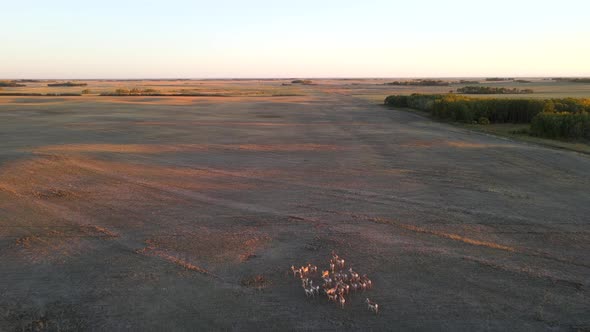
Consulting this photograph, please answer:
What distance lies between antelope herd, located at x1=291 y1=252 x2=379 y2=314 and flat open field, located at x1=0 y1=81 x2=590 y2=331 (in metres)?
0.16

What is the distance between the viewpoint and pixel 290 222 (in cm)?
966

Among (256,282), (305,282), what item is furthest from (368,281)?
(256,282)

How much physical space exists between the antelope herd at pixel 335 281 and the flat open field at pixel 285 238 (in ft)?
0.54

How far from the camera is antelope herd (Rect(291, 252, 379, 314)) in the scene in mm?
6324

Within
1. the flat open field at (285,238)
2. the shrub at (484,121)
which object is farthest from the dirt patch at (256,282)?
the shrub at (484,121)

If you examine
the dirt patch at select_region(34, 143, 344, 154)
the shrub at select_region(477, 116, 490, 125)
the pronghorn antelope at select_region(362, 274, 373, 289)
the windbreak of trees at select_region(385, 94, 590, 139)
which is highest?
the windbreak of trees at select_region(385, 94, 590, 139)

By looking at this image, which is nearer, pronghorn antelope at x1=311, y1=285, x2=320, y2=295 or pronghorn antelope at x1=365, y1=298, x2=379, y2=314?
pronghorn antelope at x1=365, y1=298, x2=379, y2=314

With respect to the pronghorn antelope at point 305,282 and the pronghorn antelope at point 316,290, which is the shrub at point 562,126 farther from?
the pronghorn antelope at point 316,290

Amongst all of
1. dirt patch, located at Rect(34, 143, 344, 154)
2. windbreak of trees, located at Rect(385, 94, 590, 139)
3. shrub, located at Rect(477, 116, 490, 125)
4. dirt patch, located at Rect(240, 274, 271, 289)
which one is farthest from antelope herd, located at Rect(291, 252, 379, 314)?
shrub, located at Rect(477, 116, 490, 125)

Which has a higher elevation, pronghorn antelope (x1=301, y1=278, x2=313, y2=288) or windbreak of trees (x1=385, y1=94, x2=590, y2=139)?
windbreak of trees (x1=385, y1=94, x2=590, y2=139)

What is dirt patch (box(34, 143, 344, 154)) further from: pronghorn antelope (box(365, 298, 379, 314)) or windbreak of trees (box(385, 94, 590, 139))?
pronghorn antelope (box(365, 298, 379, 314))

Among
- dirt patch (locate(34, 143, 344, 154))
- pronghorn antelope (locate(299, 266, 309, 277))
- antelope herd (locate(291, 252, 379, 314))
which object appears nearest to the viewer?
antelope herd (locate(291, 252, 379, 314))

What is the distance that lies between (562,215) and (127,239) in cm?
941

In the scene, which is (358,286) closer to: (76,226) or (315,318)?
(315,318)
